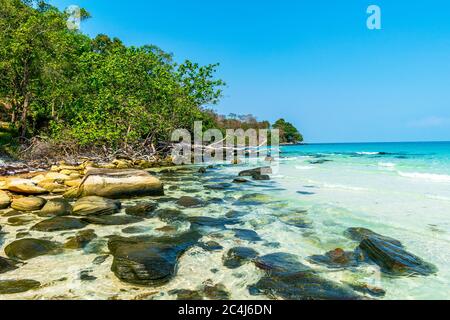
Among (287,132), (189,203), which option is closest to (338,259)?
(189,203)

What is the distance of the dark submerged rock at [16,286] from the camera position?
4.20 metres

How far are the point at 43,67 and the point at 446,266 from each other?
24.6m

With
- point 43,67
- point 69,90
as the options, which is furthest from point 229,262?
point 69,90

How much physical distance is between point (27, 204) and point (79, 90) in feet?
64.9

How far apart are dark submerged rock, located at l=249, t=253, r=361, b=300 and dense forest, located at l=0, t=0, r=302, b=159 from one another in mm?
19974

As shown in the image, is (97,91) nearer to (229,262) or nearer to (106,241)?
(106,241)

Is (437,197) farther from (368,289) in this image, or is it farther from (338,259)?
(368,289)

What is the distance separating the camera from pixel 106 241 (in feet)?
20.9

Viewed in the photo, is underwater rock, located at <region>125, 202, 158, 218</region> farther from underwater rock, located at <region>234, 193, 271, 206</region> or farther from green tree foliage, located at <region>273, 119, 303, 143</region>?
green tree foliage, located at <region>273, 119, 303, 143</region>

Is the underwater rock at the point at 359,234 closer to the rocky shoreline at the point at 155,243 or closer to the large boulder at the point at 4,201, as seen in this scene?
the rocky shoreline at the point at 155,243

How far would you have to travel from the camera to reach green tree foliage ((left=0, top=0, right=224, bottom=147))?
66.5ft

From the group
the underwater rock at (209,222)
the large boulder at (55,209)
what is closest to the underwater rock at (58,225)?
the large boulder at (55,209)

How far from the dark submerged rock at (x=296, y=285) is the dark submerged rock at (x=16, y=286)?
324 cm
